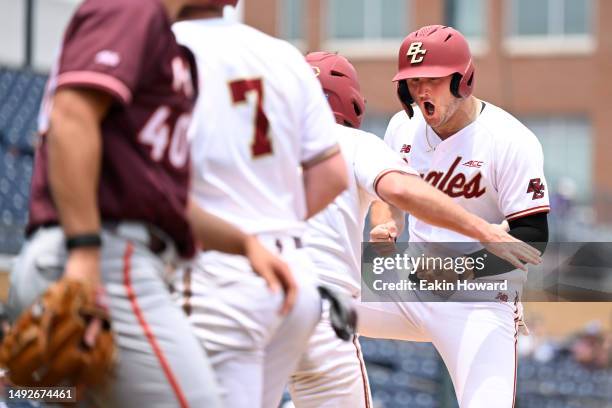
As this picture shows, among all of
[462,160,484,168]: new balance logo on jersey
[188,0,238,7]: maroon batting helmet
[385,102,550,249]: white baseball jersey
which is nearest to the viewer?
[188,0,238,7]: maroon batting helmet

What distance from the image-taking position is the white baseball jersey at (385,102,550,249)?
556 cm

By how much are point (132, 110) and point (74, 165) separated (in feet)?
0.79

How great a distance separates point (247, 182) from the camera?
3176 mm

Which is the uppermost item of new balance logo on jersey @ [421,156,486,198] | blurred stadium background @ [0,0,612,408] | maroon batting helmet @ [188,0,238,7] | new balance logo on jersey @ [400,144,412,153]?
maroon batting helmet @ [188,0,238,7]

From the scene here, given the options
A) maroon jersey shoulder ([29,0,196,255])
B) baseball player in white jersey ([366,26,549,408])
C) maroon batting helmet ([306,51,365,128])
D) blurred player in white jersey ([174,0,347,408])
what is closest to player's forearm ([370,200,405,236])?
baseball player in white jersey ([366,26,549,408])

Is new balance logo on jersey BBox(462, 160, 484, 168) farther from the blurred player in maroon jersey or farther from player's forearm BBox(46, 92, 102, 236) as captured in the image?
player's forearm BBox(46, 92, 102, 236)

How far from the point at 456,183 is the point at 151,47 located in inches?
121

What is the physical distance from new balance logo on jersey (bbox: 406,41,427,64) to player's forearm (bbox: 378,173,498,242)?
1.25m

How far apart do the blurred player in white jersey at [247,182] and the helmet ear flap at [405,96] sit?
2.46 m

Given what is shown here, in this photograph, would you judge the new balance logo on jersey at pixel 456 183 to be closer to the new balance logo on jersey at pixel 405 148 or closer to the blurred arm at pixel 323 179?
the new balance logo on jersey at pixel 405 148

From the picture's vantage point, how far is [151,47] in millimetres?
2889

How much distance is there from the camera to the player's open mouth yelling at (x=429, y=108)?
18.7ft

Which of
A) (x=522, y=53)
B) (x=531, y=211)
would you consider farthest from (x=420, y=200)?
(x=522, y=53)

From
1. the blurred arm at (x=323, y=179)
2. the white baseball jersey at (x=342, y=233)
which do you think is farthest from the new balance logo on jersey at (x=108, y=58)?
the white baseball jersey at (x=342, y=233)
